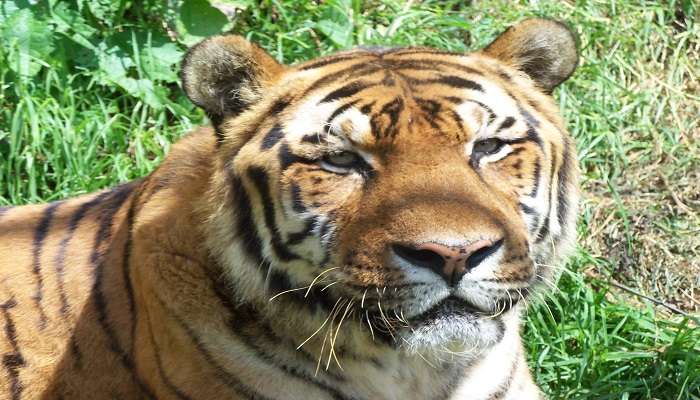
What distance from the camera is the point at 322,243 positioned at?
2062mm

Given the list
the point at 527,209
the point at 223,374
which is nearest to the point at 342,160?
the point at 527,209

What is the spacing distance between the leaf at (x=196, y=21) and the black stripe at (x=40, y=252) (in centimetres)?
129

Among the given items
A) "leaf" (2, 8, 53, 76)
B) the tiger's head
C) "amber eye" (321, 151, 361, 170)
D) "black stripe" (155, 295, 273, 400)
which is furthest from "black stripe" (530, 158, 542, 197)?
"leaf" (2, 8, 53, 76)

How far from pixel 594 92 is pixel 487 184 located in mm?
2243

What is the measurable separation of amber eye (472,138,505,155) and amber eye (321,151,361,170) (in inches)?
9.6

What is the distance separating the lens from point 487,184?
2.07 meters

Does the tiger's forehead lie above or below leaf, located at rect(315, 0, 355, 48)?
above

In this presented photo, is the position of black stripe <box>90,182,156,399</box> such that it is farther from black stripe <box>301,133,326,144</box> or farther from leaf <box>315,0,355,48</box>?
leaf <box>315,0,355,48</box>

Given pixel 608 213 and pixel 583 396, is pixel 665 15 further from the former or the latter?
pixel 583 396

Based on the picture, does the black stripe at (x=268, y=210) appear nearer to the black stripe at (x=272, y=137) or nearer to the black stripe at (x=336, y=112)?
the black stripe at (x=272, y=137)

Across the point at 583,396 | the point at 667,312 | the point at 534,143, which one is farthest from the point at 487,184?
the point at 667,312

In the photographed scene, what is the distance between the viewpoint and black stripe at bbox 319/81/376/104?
2201mm

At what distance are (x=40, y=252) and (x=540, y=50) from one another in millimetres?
1293

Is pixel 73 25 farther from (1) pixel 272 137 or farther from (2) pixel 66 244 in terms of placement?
(1) pixel 272 137
